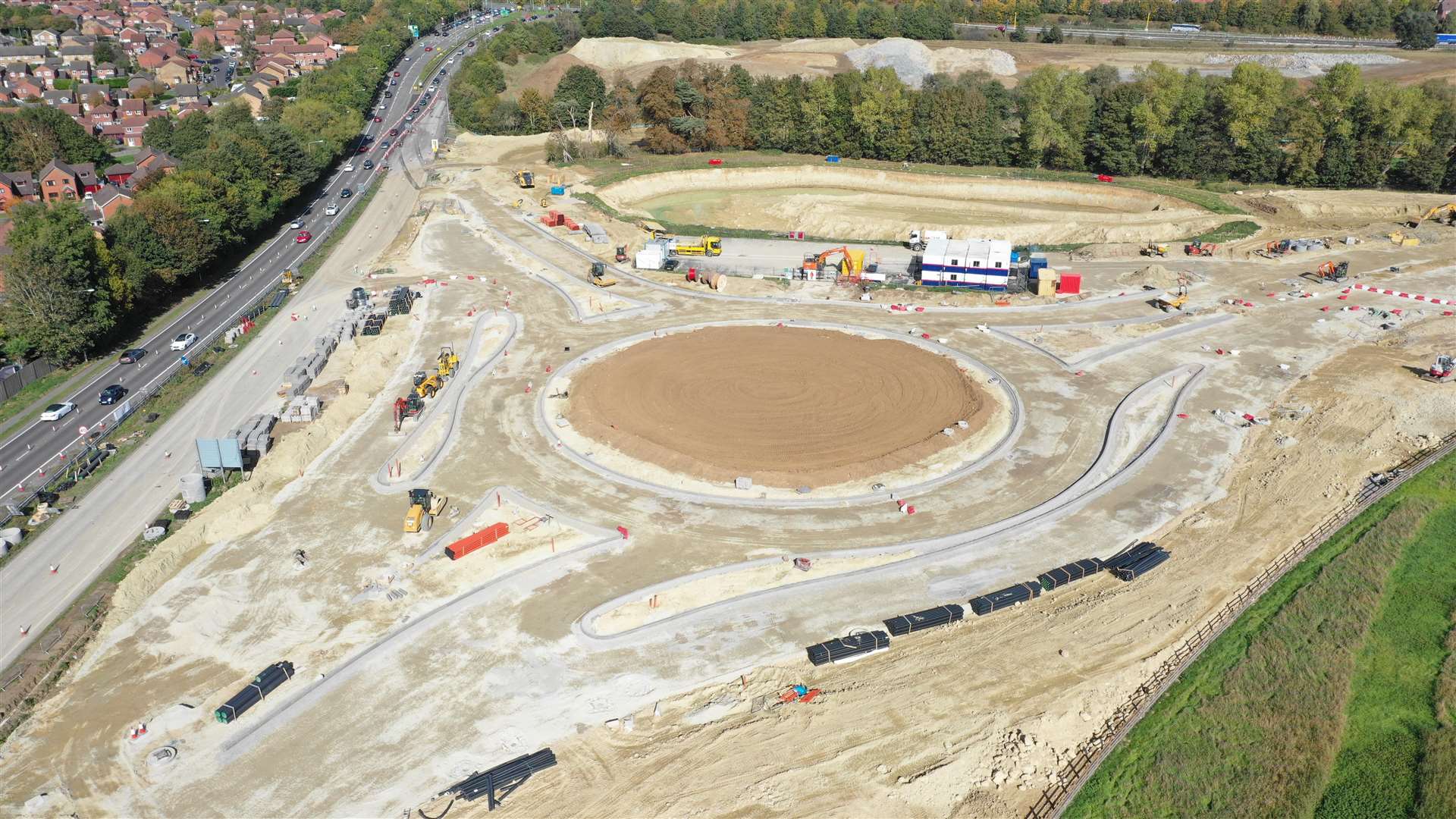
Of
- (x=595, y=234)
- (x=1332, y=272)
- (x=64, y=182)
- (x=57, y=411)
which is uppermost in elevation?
(x=64, y=182)

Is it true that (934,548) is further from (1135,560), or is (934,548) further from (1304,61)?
(1304,61)

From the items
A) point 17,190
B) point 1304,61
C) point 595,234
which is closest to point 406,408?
point 595,234

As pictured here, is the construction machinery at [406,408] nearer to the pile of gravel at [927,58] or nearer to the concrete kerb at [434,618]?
the concrete kerb at [434,618]

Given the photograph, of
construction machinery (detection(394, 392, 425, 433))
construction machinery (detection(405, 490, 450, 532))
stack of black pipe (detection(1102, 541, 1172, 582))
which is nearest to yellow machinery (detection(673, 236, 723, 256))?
construction machinery (detection(394, 392, 425, 433))

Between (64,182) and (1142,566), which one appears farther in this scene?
(64,182)

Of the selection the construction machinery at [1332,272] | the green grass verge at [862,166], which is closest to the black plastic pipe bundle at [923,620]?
the construction machinery at [1332,272]

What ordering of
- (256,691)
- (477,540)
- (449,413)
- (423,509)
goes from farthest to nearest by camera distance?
1. (449,413)
2. (423,509)
3. (477,540)
4. (256,691)

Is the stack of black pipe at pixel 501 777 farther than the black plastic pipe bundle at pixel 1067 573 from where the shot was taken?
No
